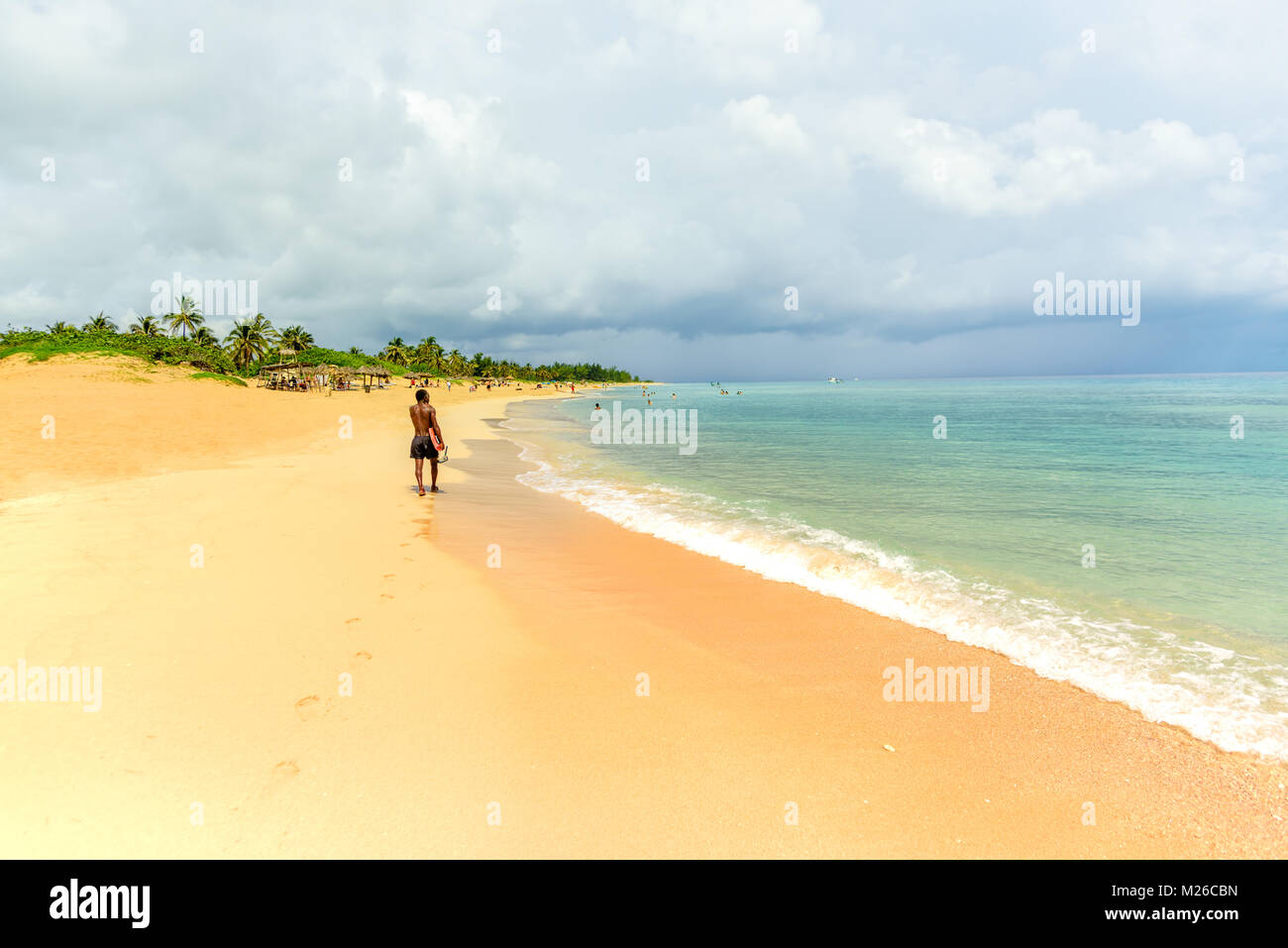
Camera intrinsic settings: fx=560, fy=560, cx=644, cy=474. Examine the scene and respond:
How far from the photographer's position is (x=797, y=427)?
4162 cm

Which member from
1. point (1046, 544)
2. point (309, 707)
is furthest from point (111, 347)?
point (1046, 544)

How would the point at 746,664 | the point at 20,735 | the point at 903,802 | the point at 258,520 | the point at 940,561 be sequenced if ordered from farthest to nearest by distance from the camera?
the point at 258,520
the point at 940,561
the point at 746,664
the point at 20,735
the point at 903,802

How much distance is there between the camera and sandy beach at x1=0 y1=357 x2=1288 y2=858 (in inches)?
136

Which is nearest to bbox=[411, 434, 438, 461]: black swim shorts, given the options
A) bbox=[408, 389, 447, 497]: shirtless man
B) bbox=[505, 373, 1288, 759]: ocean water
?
bbox=[408, 389, 447, 497]: shirtless man

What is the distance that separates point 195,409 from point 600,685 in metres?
37.8

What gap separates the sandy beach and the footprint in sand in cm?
2

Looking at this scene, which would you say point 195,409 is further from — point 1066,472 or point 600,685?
point 1066,472

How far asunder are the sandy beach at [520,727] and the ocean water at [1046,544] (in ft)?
2.69

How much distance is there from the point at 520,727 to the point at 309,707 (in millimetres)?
1754

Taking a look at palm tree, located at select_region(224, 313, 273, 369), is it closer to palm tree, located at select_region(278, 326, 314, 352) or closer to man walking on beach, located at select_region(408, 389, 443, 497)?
palm tree, located at select_region(278, 326, 314, 352)

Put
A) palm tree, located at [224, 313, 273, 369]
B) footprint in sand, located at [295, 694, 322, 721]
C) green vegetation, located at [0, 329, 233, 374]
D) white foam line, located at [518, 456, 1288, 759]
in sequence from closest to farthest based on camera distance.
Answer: footprint in sand, located at [295, 694, 322, 721] → white foam line, located at [518, 456, 1288, 759] → green vegetation, located at [0, 329, 233, 374] → palm tree, located at [224, 313, 273, 369]

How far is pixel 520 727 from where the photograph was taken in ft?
14.7
